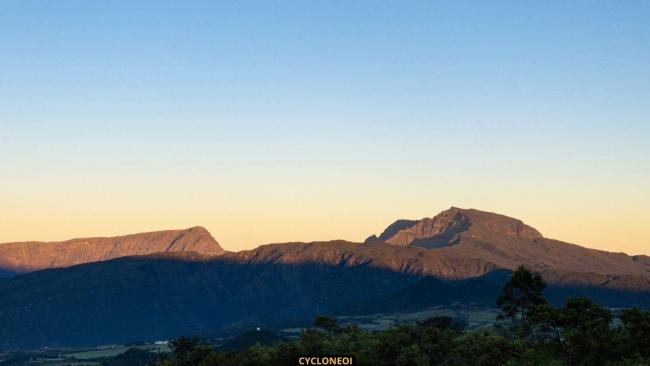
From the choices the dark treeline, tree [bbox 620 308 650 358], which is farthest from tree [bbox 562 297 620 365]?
tree [bbox 620 308 650 358]

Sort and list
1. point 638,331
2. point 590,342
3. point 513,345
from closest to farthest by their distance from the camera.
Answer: point 590,342
point 638,331
point 513,345

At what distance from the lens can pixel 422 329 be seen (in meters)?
177

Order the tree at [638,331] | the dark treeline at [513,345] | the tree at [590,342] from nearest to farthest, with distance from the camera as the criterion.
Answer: the tree at [638,331] < the tree at [590,342] < the dark treeline at [513,345]

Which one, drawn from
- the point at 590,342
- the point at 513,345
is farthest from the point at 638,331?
the point at 513,345

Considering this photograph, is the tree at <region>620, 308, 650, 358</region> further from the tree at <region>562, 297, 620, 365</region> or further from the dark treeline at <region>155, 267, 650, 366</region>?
the tree at <region>562, 297, 620, 365</region>

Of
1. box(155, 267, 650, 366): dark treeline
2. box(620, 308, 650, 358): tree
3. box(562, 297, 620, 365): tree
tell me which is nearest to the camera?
box(620, 308, 650, 358): tree

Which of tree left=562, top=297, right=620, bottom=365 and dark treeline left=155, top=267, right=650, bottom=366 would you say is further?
dark treeline left=155, top=267, right=650, bottom=366

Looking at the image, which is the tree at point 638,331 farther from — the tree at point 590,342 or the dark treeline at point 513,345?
the tree at point 590,342

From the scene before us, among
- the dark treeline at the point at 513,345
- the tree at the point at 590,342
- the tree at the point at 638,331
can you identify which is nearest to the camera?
the tree at the point at 638,331

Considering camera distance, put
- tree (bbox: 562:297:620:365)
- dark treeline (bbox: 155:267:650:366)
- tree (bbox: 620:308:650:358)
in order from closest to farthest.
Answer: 1. tree (bbox: 620:308:650:358)
2. tree (bbox: 562:297:620:365)
3. dark treeline (bbox: 155:267:650:366)

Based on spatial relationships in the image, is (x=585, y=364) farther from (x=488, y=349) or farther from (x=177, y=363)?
(x=177, y=363)

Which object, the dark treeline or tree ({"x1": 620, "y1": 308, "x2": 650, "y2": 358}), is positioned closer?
tree ({"x1": 620, "y1": 308, "x2": 650, "y2": 358})

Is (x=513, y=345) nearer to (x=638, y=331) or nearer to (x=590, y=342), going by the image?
(x=590, y=342)

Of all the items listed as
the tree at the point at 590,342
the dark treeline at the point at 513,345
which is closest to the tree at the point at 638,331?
the dark treeline at the point at 513,345
